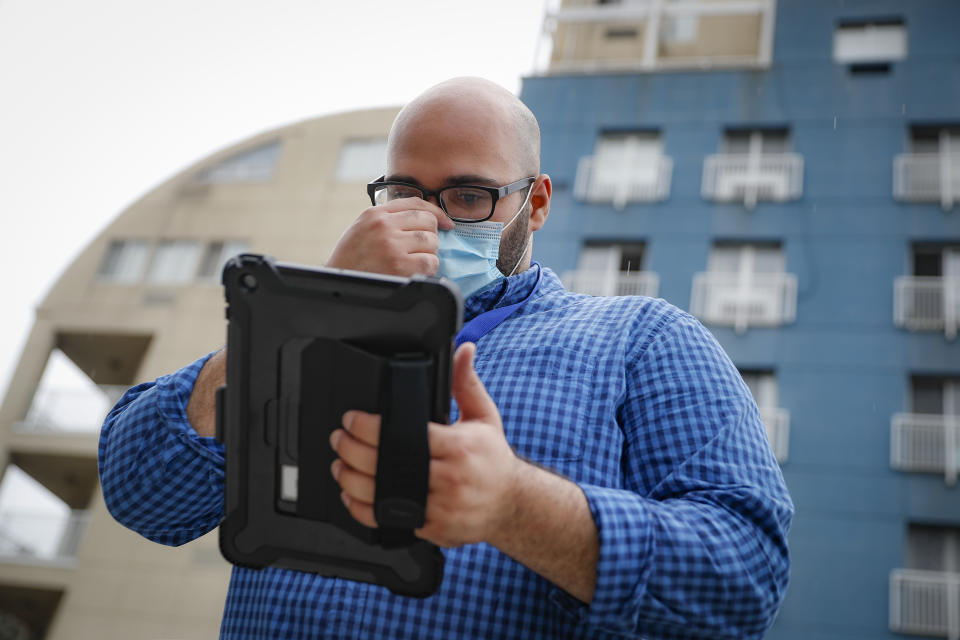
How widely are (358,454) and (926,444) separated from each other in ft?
47.8

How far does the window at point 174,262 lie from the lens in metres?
20.4

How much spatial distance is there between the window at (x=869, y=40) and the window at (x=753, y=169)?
2042 millimetres

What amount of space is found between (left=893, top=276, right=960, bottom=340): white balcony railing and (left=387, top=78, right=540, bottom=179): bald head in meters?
14.0

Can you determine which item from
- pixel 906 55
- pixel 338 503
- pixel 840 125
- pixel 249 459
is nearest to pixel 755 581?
pixel 338 503

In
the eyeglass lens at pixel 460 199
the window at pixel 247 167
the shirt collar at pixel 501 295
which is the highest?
the window at pixel 247 167

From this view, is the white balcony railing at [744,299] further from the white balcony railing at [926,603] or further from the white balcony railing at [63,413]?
the white balcony railing at [63,413]

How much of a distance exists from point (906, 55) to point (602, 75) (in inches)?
220

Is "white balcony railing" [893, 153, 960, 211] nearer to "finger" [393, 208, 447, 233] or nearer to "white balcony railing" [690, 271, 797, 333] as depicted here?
"white balcony railing" [690, 271, 797, 333]

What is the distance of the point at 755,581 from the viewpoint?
1.37m

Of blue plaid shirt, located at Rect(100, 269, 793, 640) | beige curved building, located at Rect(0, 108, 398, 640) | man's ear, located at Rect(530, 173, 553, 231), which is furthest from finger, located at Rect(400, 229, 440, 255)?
beige curved building, located at Rect(0, 108, 398, 640)

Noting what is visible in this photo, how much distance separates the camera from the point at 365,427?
1088 millimetres

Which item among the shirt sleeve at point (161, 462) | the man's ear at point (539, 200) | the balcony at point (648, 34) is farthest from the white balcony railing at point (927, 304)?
the shirt sleeve at point (161, 462)

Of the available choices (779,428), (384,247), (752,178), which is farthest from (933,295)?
(384,247)

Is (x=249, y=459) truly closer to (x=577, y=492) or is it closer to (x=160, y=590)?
(x=577, y=492)
